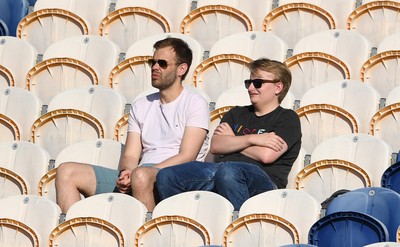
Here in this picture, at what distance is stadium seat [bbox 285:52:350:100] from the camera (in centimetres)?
840

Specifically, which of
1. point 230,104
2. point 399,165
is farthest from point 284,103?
point 399,165

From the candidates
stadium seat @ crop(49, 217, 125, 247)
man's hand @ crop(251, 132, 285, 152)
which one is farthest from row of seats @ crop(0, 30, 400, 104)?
stadium seat @ crop(49, 217, 125, 247)

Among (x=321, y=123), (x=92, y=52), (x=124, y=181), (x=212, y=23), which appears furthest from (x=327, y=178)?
(x=92, y=52)

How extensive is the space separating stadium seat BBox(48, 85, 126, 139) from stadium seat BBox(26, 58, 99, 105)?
33 centimetres

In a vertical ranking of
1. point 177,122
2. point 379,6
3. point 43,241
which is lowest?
point 43,241

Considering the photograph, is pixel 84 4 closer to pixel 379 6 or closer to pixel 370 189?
pixel 379 6

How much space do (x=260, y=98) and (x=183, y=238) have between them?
39.9 inches

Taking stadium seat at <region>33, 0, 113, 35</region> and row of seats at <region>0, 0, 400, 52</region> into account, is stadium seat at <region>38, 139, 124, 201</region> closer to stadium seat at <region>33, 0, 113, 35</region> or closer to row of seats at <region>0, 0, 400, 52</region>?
row of seats at <region>0, 0, 400, 52</region>

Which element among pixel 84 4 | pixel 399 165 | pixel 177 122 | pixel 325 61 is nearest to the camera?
pixel 399 165

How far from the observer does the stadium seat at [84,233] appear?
707cm

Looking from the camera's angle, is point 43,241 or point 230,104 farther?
point 230,104

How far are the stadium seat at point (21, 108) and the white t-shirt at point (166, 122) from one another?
2.95 feet

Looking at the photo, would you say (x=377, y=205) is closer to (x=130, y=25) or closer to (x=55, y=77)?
(x=55, y=77)

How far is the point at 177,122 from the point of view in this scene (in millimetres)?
7676
